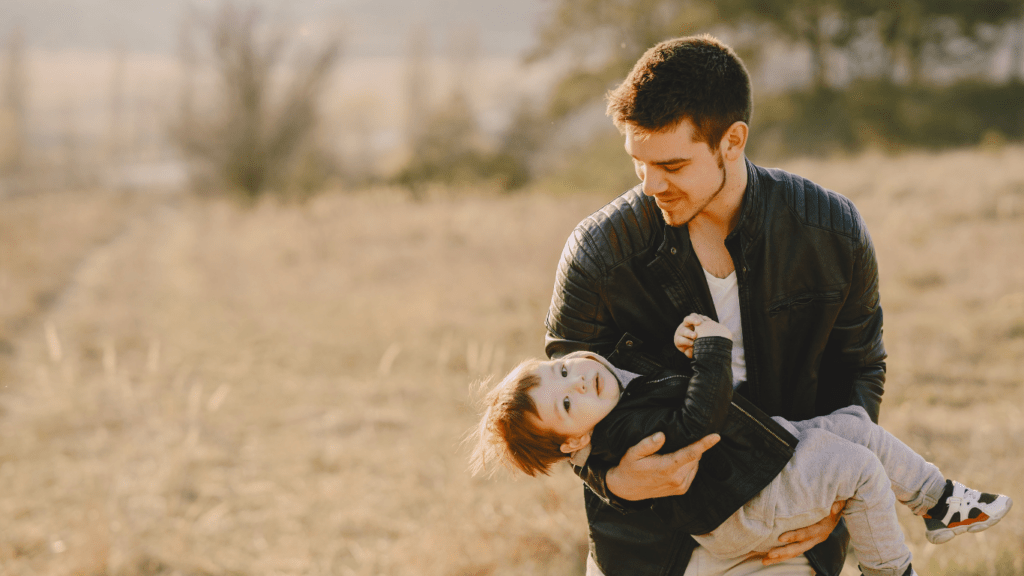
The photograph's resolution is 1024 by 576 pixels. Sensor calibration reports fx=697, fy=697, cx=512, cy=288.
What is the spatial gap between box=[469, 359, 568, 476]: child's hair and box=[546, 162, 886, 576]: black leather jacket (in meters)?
0.15

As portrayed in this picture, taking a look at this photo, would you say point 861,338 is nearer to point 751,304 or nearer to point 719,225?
point 751,304

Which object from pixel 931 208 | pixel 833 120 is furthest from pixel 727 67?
pixel 833 120

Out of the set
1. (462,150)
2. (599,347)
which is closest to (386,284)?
(599,347)

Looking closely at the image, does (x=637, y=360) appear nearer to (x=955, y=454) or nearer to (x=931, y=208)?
(x=955, y=454)

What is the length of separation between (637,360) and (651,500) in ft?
1.51

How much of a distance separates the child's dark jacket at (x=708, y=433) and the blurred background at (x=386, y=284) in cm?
171

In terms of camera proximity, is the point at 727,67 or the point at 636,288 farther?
the point at 636,288

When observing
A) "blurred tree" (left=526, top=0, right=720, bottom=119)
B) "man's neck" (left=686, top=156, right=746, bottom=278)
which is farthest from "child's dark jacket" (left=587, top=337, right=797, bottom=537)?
"blurred tree" (left=526, top=0, right=720, bottom=119)

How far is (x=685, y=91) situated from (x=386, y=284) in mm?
8493

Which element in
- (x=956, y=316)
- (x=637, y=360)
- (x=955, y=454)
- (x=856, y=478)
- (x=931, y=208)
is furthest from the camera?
(x=931, y=208)

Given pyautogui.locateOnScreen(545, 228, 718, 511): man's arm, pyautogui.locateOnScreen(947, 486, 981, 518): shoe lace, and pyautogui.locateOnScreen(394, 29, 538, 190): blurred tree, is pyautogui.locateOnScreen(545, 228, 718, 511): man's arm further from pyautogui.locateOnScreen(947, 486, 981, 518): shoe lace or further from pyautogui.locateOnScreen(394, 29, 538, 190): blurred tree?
pyautogui.locateOnScreen(394, 29, 538, 190): blurred tree

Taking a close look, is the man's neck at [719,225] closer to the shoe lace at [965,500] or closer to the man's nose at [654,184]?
the man's nose at [654,184]

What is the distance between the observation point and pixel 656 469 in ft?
6.89

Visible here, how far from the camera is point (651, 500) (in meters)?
2.25
